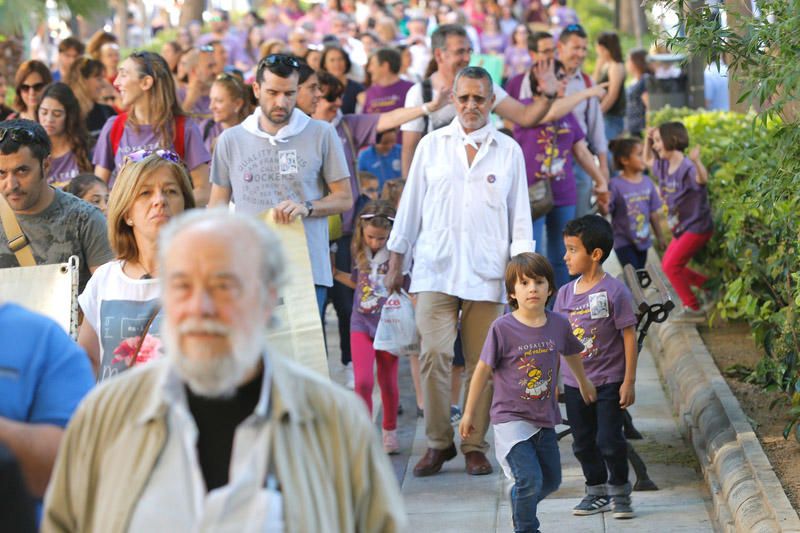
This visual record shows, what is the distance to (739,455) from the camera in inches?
298

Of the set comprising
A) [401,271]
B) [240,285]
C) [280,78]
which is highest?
[280,78]

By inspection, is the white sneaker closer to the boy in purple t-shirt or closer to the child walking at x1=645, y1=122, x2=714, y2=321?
the child walking at x1=645, y1=122, x2=714, y2=321

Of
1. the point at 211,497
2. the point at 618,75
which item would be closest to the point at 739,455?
the point at 211,497

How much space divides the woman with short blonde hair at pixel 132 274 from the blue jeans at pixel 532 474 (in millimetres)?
2026

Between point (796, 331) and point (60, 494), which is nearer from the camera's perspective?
point (60, 494)

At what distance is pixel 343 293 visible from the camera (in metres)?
9.89

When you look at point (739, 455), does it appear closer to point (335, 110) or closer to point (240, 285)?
point (335, 110)

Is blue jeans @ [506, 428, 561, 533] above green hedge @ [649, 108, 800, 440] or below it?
below

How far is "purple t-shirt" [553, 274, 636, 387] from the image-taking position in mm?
7469

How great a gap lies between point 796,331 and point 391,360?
2250 mm

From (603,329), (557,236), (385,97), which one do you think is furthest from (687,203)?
(603,329)

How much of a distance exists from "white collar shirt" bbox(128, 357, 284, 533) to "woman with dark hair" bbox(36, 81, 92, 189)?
A: 629 centimetres

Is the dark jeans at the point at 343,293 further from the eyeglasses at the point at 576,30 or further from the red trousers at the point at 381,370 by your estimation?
the eyeglasses at the point at 576,30

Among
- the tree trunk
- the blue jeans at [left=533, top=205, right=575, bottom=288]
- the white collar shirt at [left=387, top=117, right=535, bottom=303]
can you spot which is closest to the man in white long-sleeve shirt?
the white collar shirt at [left=387, top=117, right=535, bottom=303]
